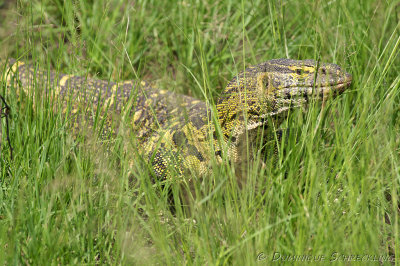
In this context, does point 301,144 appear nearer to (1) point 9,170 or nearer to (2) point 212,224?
(2) point 212,224

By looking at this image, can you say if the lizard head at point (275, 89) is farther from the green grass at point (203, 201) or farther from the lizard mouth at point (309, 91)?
the green grass at point (203, 201)

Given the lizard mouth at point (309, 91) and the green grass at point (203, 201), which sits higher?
the lizard mouth at point (309, 91)

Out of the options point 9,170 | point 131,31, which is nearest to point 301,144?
point 9,170

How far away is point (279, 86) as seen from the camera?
4133 millimetres

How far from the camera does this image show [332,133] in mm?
4312

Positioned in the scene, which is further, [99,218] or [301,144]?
[301,144]

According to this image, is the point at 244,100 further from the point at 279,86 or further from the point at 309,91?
the point at 309,91

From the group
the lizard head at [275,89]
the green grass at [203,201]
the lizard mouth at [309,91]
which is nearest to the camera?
the green grass at [203,201]

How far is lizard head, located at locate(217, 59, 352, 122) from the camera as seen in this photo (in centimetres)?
394

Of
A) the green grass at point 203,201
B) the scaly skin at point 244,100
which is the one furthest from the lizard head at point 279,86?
the green grass at point 203,201

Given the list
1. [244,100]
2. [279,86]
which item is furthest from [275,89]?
[244,100]

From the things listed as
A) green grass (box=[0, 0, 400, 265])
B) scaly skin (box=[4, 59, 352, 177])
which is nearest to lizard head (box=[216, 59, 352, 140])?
scaly skin (box=[4, 59, 352, 177])

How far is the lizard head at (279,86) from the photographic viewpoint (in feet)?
12.9

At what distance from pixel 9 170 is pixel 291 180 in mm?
2006
